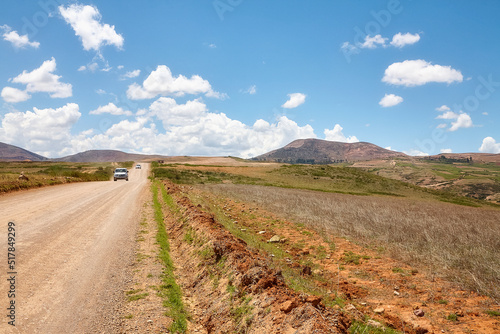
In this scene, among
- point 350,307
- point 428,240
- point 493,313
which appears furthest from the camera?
point 428,240

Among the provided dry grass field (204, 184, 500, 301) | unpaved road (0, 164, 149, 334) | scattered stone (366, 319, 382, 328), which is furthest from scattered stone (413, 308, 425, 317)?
unpaved road (0, 164, 149, 334)

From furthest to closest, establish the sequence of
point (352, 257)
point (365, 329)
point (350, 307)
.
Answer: point (352, 257) < point (350, 307) < point (365, 329)

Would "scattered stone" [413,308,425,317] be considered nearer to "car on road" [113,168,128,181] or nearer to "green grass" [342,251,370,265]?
"green grass" [342,251,370,265]

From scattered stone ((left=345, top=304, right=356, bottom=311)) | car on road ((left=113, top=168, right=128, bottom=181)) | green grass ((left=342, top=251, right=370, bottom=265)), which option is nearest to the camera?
scattered stone ((left=345, top=304, right=356, bottom=311))

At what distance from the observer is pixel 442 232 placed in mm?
14703

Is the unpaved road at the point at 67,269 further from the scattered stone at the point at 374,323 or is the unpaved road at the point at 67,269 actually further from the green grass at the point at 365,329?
the scattered stone at the point at 374,323

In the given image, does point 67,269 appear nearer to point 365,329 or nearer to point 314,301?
point 314,301

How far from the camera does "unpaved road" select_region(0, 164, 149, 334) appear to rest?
216 inches

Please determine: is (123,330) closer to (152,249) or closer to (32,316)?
(32,316)

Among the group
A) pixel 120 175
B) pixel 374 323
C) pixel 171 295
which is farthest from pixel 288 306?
pixel 120 175

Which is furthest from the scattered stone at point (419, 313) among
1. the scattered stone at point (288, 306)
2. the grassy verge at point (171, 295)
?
the grassy verge at point (171, 295)

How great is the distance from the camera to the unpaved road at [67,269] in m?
5.49

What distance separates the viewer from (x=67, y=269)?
7.93 metres

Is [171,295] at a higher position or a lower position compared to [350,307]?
higher
